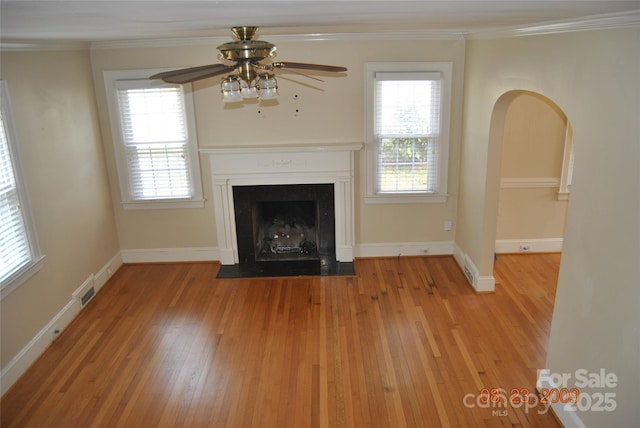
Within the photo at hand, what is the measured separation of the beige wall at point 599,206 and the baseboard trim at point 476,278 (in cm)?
160

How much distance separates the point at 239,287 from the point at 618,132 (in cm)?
398

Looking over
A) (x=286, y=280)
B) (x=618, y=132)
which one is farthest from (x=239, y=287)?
(x=618, y=132)

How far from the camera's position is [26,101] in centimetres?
413

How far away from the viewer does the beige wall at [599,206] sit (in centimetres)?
254

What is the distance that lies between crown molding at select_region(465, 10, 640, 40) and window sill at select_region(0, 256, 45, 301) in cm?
443

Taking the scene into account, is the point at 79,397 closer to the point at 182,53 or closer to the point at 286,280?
the point at 286,280

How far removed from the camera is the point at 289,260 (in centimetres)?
587

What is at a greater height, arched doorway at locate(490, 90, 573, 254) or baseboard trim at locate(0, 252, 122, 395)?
arched doorway at locate(490, 90, 573, 254)

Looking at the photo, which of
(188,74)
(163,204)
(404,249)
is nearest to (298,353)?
(404,249)

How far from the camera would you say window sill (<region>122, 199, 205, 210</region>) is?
5707 mm

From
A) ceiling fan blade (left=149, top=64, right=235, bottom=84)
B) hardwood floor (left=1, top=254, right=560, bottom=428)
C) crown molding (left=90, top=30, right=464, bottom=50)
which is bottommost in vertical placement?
hardwood floor (left=1, top=254, right=560, bottom=428)

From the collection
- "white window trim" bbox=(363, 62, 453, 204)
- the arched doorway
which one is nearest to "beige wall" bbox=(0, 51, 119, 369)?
"white window trim" bbox=(363, 62, 453, 204)

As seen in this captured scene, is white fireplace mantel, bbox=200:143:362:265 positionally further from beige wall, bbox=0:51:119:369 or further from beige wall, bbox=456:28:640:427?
beige wall, bbox=456:28:640:427

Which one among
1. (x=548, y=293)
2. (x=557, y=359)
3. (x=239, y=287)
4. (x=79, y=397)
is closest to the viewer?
(x=557, y=359)
